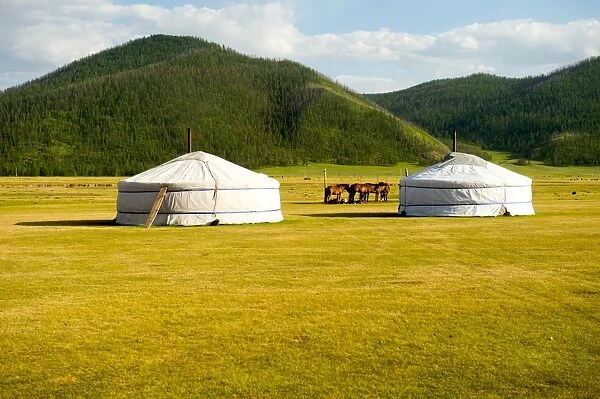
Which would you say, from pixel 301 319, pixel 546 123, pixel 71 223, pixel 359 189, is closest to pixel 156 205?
pixel 71 223

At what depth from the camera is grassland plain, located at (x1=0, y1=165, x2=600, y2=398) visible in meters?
6.21

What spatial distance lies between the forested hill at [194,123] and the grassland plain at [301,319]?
106958 millimetres

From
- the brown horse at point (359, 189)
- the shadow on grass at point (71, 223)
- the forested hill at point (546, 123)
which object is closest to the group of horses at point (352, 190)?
the brown horse at point (359, 189)

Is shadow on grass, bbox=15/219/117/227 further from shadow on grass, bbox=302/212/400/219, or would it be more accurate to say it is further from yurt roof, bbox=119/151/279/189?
shadow on grass, bbox=302/212/400/219

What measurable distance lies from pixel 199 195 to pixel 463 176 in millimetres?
9108

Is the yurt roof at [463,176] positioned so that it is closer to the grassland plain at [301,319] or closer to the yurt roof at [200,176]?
the yurt roof at [200,176]

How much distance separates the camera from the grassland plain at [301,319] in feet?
20.4

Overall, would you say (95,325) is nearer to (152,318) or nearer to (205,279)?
(152,318)

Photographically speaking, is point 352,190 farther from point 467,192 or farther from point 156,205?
point 156,205

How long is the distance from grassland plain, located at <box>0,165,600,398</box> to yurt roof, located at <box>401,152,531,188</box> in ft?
28.3

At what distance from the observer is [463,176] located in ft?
83.3

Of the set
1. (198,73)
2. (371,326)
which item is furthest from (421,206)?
(198,73)

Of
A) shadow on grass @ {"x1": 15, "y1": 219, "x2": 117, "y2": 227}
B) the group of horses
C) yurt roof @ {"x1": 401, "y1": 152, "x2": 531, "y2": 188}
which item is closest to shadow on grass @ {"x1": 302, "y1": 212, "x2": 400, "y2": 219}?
yurt roof @ {"x1": 401, "y1": 152, "x2": 531, "y2": 188}

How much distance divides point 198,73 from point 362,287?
152371 mm
